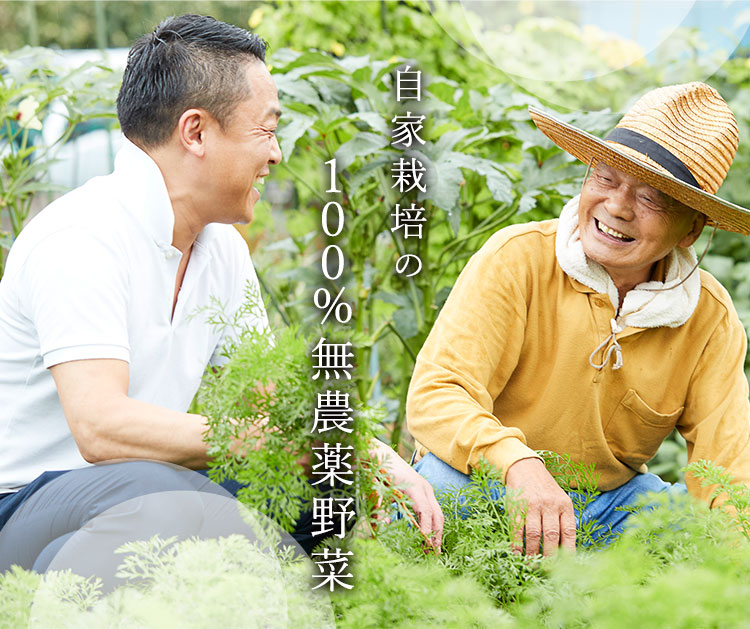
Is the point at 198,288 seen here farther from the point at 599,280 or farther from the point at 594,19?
the point at 594,19

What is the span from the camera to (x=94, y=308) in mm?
1587

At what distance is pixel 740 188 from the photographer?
355 centimetres

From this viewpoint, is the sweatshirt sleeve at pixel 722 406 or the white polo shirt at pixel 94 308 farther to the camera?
the sweatshirt sleeve at pixel 722 406

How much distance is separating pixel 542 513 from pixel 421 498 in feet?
0.84

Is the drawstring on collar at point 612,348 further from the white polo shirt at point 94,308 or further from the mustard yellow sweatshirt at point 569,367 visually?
the white polo shirt at point 94,308

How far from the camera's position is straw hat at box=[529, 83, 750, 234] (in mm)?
1871

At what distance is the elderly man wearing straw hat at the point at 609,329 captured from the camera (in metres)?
1.93

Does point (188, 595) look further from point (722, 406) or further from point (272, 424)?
point (722, 406)

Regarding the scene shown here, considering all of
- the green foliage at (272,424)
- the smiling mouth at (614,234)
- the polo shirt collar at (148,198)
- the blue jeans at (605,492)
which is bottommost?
the blue jeans at (605,492)

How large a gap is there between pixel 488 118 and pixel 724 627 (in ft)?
6.53

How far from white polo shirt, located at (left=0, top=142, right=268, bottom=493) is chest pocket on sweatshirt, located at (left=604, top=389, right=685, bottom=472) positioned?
95 centimetres

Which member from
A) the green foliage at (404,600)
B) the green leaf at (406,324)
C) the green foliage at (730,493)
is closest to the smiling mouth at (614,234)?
the green foliage at (730,493)

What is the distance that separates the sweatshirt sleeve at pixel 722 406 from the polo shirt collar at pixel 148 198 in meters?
1.31

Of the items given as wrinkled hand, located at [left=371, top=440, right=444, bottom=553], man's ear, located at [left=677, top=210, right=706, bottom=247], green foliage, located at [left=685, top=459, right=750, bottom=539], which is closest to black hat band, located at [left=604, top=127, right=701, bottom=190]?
man's ear, located at [left=677, top=210, right=706, bottom=247]
